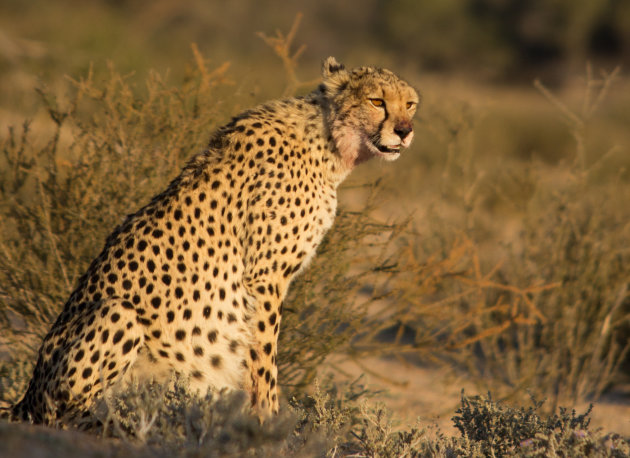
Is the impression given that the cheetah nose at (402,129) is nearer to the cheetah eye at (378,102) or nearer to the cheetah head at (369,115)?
the cheetah head at (369,115)

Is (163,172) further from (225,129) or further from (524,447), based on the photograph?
(524,447)

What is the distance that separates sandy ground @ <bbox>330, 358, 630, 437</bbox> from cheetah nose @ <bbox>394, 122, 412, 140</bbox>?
1824 millimetres

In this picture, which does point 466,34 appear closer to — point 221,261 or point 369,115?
point 369,115

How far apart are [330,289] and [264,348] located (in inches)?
39.9

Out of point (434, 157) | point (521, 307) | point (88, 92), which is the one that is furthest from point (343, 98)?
point (434, 157)

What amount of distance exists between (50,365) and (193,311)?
0.53 metres

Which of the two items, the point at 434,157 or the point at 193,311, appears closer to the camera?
the point at 193,311

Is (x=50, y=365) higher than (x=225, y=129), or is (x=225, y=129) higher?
(x=225, y=129)

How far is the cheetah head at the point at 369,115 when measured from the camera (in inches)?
125

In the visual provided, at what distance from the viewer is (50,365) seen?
2.67 metres

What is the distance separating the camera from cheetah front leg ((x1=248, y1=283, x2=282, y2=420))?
9.41 ft

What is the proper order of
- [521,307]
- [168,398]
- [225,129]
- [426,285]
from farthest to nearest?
[521,307]
[426,285]
[225,129]
[168,398]

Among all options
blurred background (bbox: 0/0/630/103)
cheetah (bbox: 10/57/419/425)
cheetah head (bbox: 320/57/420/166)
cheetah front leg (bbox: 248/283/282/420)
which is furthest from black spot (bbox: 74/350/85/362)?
blurred background (bbox: 0/0/630/103)

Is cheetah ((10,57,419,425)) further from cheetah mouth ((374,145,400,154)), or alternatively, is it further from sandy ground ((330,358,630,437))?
sandy ground ((330,358,630,437))
